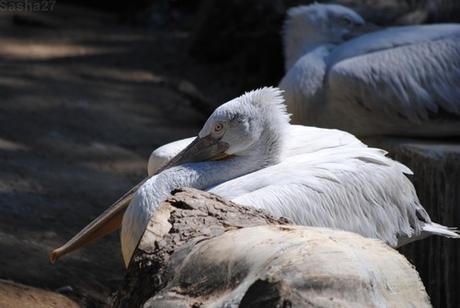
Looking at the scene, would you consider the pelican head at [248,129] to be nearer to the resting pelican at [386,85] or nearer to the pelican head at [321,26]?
the resting pelican at [386,85]

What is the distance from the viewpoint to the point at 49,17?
11.2 metres

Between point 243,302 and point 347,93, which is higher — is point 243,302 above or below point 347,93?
above

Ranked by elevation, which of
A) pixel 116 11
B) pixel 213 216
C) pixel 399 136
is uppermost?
pixel 213 216

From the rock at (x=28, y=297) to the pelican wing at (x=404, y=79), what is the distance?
2.11 metres

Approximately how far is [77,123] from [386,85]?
8.87 ft

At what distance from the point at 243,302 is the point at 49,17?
9.07m

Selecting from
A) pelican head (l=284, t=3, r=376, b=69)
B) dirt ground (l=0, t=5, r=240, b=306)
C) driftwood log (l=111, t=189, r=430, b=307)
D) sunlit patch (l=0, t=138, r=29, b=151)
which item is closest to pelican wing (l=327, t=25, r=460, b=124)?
pelican head (l=284, t=3, r=376, b=69)

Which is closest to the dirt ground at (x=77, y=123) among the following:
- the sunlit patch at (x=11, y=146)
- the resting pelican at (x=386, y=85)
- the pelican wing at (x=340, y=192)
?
the sunlit patch at (x=11, y=146)

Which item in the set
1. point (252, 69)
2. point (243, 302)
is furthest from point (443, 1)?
point (243, 302)

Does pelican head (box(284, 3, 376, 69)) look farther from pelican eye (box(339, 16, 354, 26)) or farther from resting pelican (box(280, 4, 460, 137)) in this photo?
resting pelican (box(280, 4, 460, 137))

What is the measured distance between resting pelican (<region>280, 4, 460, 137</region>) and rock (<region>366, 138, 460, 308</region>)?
0.51m

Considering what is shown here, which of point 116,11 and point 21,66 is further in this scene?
point 116,11

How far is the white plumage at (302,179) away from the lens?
3879mm

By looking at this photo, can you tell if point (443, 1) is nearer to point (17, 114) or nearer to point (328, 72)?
point (328, 72)
